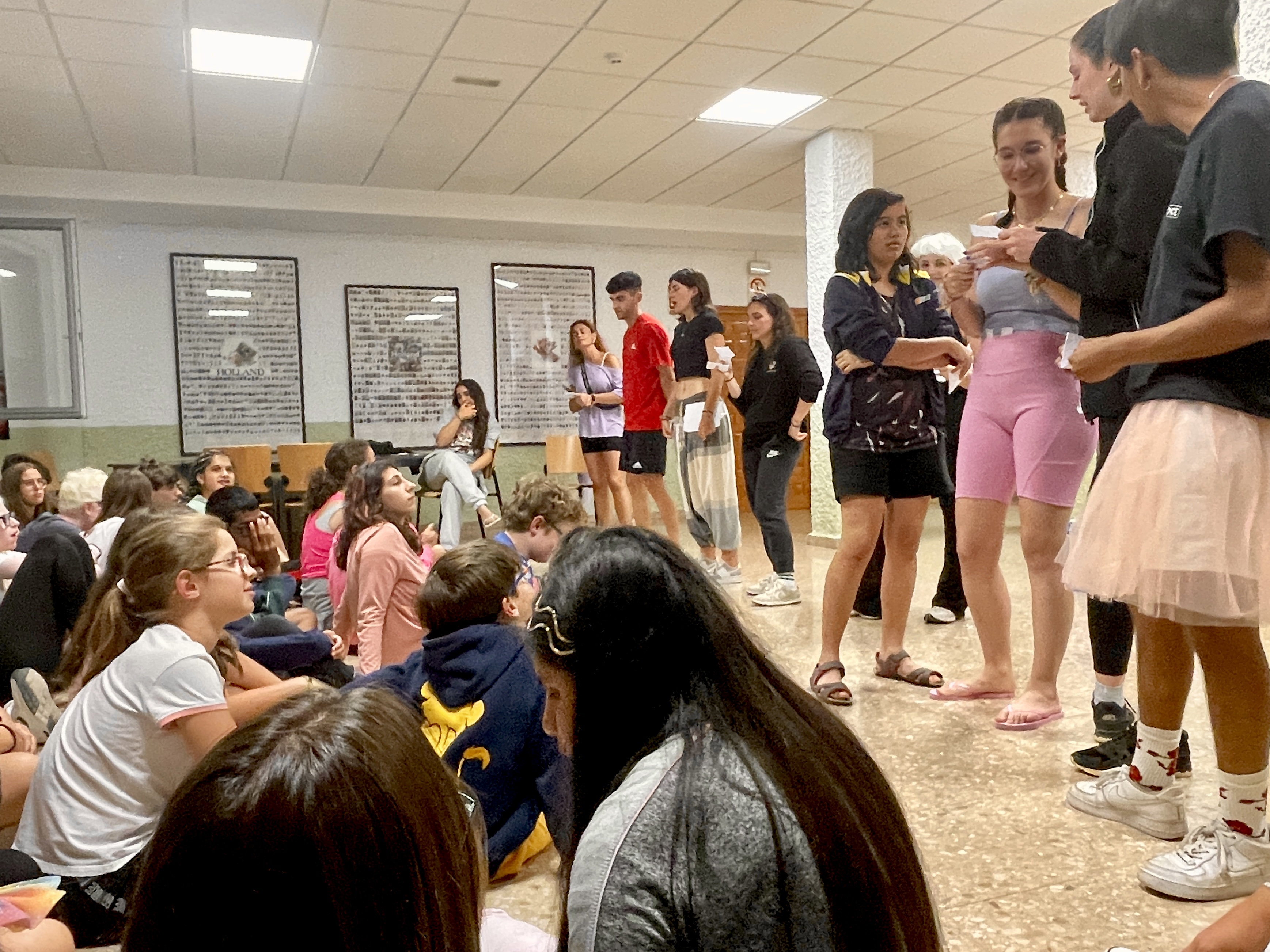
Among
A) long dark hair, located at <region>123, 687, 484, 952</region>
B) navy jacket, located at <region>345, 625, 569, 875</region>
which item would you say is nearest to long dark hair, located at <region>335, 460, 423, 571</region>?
navy jacket, located at <region>345, 625, 569, 875</region>

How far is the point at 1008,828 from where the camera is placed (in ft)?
5.41

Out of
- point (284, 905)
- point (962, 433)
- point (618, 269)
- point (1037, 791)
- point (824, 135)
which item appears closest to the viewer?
point (284, 905)

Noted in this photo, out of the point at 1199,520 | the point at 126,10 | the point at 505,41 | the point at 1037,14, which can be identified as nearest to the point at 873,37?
the point at 1037,14

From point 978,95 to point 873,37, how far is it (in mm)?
1143

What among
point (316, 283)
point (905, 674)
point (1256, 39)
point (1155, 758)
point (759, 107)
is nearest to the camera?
point (1155, 758)

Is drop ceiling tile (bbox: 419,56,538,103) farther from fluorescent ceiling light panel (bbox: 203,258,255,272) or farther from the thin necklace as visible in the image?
the thin necklace

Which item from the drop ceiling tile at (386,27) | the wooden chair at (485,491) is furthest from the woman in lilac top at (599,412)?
the drop ceiling tile at (386,27)

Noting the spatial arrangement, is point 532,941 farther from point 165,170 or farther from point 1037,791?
point 165,170

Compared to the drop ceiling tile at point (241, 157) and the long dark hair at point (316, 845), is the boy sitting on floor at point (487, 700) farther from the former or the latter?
the drop ceiling tile at point (241, 157)

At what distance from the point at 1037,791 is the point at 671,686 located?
4.55 ft

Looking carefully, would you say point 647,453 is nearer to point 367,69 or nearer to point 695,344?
point 695,344

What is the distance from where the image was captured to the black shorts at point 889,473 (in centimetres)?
245

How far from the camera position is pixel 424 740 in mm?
650

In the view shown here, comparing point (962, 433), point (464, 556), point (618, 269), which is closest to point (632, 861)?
point (464, 556)
